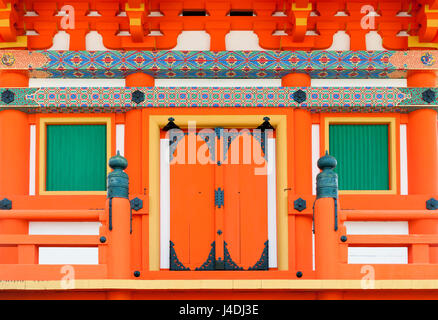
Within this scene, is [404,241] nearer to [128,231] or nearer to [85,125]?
[128,231]

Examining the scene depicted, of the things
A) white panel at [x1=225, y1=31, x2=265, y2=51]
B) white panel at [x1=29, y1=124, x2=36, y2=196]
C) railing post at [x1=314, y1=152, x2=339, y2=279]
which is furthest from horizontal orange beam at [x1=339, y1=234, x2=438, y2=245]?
white panel at [x1=29, y1=124, x2=36, y2=196]

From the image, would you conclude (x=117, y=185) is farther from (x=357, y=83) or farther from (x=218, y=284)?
(x=357, y=83)

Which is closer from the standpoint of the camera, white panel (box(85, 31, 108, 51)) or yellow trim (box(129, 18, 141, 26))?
yellow trim (box(129, 18, 141, 26))

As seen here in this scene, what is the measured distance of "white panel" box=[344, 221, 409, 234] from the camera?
9125 millimetres

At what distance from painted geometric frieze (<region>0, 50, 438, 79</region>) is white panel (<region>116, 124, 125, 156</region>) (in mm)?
707

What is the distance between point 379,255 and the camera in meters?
9.14

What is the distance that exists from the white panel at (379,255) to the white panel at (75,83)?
148 inches

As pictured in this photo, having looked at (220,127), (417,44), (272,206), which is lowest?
(272,206)

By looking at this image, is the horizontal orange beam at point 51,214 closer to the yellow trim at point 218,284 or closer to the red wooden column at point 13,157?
the yellow trim at point 218,284

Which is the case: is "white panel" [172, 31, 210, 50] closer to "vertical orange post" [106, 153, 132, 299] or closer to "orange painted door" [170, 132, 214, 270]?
"orange painted door" [170, 132, 214, 270]

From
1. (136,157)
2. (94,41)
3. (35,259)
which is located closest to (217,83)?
(136,157)

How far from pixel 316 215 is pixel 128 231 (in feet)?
6.45

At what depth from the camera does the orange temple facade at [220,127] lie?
29.8ft

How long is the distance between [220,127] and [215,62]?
0.85 metres
